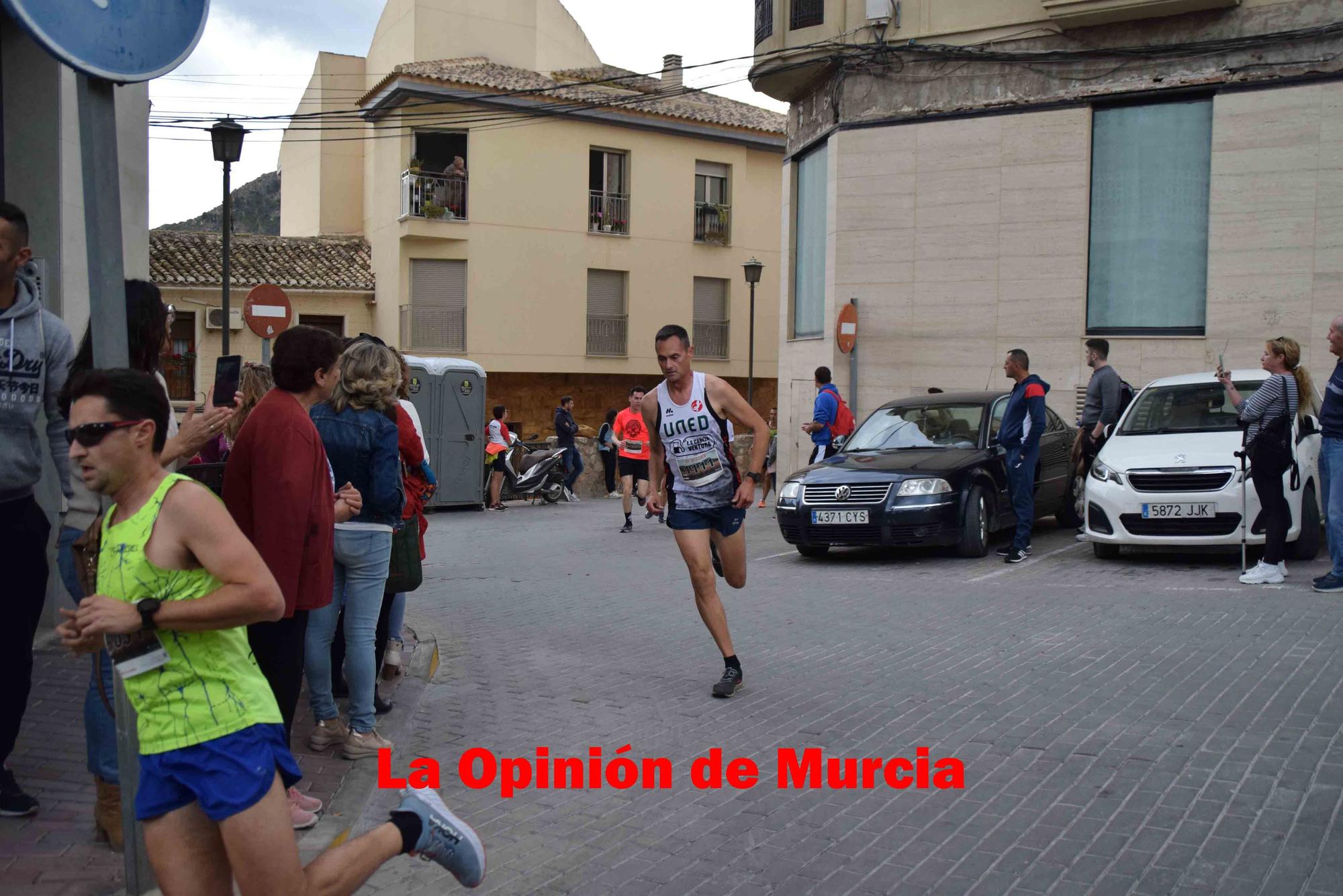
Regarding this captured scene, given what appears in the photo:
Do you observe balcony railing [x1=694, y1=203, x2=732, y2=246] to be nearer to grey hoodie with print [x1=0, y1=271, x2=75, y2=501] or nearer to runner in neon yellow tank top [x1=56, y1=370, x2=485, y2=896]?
grey hoodie with print [x1=0, y1=271, x2=75, y2=501]

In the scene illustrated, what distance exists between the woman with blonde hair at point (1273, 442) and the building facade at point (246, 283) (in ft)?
81.3

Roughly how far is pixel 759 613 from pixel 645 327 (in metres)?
27.2

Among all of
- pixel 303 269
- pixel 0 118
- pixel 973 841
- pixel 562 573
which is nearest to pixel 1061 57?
pixel 562 573

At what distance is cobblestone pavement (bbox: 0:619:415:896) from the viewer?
13.2 ft

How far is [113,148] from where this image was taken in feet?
12.7

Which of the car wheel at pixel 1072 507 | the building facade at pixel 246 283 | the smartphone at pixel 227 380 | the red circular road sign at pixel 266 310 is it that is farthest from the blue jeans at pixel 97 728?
the building facade at pixel 246 283

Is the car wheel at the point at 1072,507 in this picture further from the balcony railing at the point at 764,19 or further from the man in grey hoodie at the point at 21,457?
the man in grey hoodie at the point at 21,457

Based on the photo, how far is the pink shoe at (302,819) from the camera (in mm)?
4617

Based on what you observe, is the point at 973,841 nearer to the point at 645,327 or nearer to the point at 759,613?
the point at 759,613

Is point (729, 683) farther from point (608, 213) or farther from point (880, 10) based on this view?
point (608, 213)

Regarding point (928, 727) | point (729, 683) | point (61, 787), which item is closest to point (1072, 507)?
point (729, 683)

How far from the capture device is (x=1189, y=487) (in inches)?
416

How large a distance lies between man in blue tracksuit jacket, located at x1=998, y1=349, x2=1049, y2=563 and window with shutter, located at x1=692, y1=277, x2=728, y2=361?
83.4 feet

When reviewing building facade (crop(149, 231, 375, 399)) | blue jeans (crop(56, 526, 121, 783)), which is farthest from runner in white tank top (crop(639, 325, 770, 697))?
building facade (crop(149, 231, 375, 399))
